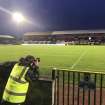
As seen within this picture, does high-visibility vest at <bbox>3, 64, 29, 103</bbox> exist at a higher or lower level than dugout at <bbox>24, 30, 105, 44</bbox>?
lower

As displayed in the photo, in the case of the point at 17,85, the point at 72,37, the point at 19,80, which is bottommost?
the point at 17,85

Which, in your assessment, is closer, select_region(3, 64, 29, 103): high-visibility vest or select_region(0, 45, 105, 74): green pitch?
select_region(3, 64, 29, 103): high-visibility vest

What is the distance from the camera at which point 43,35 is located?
10894 centimetres

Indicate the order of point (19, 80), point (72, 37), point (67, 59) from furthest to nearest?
point (72, 37) < point (67, 59) < point (19, 80)

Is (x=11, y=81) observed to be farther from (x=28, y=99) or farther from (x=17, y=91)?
(x=28, y=99)

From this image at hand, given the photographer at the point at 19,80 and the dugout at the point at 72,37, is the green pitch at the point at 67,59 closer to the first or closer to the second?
the photographer at the point at 19,80

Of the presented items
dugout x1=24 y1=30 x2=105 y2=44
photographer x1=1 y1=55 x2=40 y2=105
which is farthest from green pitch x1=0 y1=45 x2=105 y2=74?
dugout x1=24 y1=30 x2=105 y2=44

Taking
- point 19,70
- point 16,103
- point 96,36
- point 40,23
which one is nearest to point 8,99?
point 16,103

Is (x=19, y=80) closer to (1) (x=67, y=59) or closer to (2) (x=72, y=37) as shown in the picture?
(1) (x=67, y=59)

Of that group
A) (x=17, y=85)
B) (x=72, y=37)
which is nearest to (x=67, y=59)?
(x=17, y=85)

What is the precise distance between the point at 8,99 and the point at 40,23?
129 m

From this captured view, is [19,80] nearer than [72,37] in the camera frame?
Yes

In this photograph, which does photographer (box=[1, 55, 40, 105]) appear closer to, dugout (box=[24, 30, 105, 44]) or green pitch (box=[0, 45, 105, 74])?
green pitch (box=[0, 45, 105, 74])

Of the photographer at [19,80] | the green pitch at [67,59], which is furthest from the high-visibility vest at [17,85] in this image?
the green pitch at [67,59]
